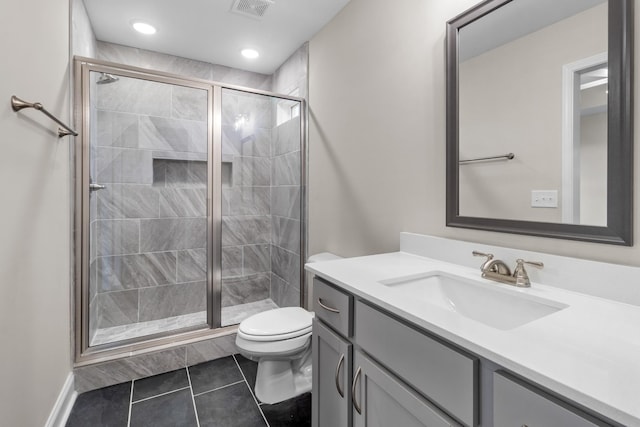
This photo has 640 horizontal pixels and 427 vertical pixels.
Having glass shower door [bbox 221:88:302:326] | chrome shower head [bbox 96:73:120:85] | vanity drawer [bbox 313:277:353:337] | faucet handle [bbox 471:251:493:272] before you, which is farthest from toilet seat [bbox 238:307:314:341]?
chrome shower head [bbox 96:73:120:85]

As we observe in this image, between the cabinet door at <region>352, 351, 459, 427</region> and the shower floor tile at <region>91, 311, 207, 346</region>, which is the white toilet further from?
the shower floor tile at <region>91, 311, 207, 346</region>

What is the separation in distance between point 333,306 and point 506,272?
62 cm

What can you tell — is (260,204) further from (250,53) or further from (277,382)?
(277,382)

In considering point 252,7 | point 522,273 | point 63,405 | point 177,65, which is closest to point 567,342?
point 522,273

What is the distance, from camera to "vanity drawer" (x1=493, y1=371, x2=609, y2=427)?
0.48 m

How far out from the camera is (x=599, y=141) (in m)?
0.92

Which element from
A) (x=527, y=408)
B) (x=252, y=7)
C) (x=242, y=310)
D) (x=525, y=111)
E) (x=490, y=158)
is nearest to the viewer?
(x=527, y=408)

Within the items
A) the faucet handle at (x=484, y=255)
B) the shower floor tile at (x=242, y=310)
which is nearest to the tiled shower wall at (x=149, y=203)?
the shower floor tile at (x=242, y=310)

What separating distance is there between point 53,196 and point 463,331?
1844 mm

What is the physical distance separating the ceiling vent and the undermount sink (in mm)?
1985

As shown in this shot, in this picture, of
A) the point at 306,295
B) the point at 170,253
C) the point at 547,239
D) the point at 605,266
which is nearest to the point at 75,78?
the point at 170,253

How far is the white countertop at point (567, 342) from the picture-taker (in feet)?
1.51

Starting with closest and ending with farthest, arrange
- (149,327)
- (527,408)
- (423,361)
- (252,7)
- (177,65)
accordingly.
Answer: (527,408)
(423,361)
(252,7)
(149,327)
(177,65)

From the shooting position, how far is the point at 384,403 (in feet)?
2.85
